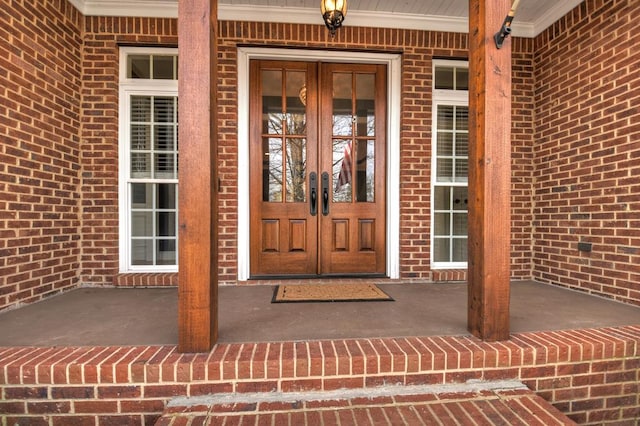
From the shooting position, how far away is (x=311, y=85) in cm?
331

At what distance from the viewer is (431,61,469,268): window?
3.44 m

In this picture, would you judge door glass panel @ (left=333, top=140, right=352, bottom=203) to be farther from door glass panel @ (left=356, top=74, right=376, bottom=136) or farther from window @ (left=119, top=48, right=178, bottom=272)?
window @ (left=119, top=48, right=178, bottom=272)

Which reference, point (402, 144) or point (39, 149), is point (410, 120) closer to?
point (402, 144)

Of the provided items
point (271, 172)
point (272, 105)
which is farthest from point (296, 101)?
point (271, 172)

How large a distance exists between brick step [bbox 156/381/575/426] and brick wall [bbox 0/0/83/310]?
1.98 metres

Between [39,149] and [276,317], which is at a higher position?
[39,149]

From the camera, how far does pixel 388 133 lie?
3.38 metres

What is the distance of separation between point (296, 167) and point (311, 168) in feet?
0.54

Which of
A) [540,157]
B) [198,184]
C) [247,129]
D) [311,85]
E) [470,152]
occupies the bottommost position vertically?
[198,184]

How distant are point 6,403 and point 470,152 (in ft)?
9.09

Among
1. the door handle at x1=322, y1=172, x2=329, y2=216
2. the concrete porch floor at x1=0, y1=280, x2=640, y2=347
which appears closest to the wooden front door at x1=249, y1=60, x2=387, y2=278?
the door handle at x1=322, y1=172, x2=329, y2=216

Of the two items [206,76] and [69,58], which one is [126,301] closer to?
[206,76]

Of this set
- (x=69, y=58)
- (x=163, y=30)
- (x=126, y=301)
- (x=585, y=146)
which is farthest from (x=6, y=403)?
(x=585, y=146)

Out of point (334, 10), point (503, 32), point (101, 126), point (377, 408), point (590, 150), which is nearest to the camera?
point (377, 408)
